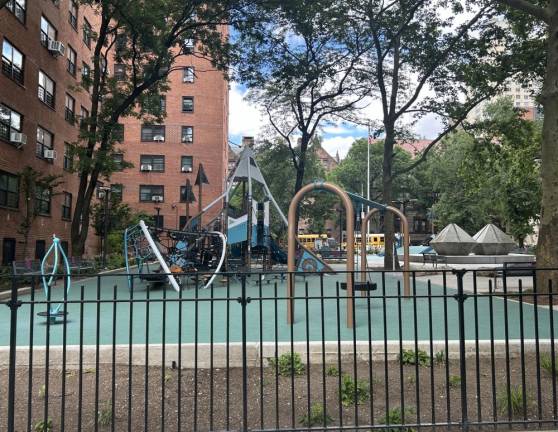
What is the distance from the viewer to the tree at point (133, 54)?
60.7 ft

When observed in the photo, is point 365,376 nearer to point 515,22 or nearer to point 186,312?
point 186,312

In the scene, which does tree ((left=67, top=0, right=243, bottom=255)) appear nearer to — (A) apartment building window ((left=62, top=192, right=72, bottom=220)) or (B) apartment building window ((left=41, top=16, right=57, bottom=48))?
(B) apartment building window ((left=41, top=16, right=57, bottom=48))

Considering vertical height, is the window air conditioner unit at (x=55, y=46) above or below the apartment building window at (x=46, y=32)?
below

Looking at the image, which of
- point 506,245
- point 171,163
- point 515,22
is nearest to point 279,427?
point 515,22

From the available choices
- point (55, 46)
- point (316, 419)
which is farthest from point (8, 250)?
point (316, 419)

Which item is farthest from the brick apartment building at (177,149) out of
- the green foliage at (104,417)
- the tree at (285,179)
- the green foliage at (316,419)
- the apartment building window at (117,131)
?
the green foliage at (316,419)

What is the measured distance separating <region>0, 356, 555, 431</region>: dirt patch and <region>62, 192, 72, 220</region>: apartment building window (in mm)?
22485

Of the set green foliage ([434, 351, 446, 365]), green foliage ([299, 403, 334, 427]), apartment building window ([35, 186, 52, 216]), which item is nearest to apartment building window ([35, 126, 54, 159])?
apartment building window ([35, 186, 52, 216])

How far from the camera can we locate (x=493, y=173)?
37.2m

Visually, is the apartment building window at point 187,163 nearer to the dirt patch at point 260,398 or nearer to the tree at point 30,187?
the tree at point 30,187

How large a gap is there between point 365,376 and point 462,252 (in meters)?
24.5

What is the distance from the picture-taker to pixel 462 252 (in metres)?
28.0

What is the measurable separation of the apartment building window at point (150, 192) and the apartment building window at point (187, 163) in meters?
2.48

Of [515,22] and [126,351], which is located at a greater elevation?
[515,22]
